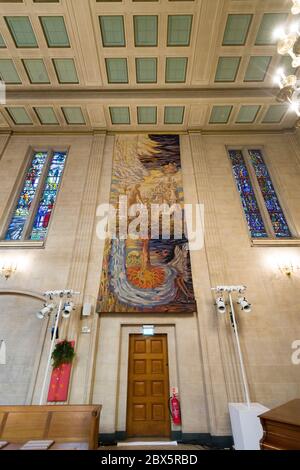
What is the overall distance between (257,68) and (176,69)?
2.92m

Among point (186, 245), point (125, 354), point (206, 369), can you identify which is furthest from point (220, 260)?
point (125, 354)

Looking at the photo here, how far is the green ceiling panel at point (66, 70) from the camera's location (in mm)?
8531

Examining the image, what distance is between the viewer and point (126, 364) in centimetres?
608

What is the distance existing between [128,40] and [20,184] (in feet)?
20.6

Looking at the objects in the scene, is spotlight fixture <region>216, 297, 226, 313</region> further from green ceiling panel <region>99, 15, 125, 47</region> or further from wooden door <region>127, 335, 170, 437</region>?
green ceiling panel <region>99, 15, 125, 47</region>

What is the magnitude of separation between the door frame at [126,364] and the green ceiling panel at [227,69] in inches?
354

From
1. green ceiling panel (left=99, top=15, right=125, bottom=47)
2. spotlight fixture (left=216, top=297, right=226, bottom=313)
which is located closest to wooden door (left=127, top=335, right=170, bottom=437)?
spotlight fixture (left=216, top=297, right=226, bottom=313)

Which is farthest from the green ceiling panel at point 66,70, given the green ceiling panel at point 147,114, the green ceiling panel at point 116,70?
the green ceiling panel at point 147,114

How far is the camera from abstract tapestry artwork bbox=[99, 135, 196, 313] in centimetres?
664

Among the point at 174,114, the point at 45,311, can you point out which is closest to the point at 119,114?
the point at 174,114

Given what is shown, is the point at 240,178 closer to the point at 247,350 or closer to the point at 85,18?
the point at 247,350

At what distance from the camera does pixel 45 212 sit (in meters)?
8.59

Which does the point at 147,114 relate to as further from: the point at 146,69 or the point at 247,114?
the point at 247,114

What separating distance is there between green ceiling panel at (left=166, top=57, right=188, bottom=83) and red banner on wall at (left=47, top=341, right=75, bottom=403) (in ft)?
32.8
